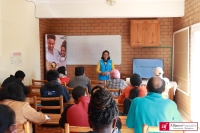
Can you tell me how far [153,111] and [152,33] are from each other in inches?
184

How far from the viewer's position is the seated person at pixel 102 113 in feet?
4.75

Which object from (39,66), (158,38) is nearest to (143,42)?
(158,38)

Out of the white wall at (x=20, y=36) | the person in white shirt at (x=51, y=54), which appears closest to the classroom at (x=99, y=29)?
the white wall at (x=20, y=36)

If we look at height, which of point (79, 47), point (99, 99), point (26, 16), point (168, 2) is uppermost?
point (168, 2)

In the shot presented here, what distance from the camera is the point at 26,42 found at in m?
5.41

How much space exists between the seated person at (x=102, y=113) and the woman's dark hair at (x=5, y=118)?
0.47 m

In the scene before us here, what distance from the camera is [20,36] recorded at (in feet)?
16.9

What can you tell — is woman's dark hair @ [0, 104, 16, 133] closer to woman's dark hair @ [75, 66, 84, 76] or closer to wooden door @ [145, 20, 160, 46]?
woman's dark hair @ [75, 66, 84, 76]

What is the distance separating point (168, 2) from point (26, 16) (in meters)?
3.26

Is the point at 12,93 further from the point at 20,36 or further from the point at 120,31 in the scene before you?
the point at 120,31

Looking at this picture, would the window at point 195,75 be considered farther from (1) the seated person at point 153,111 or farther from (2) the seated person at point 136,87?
(1) the seated person at point 153,111

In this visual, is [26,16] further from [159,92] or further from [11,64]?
[159,92]

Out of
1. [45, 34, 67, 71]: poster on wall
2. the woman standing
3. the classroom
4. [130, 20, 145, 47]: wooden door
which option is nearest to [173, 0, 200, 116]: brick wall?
the classroom

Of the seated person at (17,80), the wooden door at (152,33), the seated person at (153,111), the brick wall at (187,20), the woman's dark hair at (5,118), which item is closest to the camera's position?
the woman's dark hair at (5,118)
